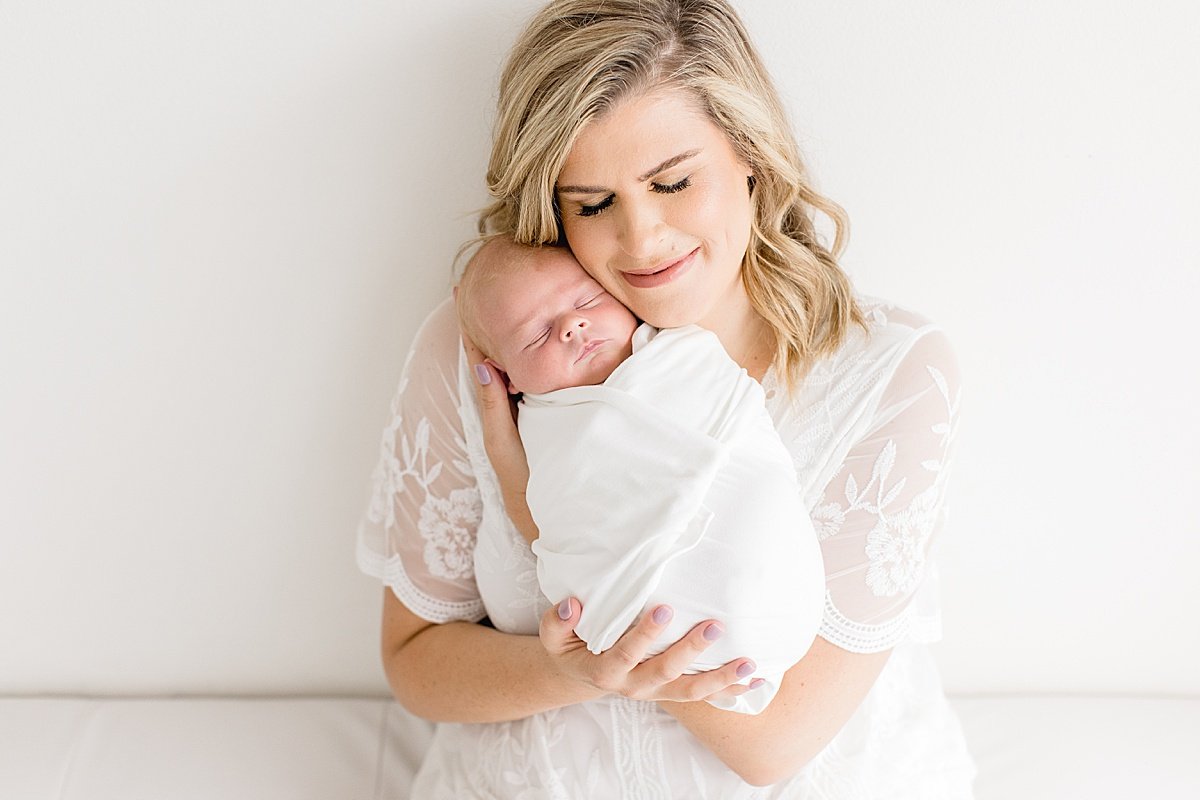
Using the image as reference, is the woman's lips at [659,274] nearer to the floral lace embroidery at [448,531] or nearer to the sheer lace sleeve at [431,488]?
the sheer lace sleeve at [431,488]

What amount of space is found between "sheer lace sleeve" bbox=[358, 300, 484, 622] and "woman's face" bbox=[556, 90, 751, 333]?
31 centimetres

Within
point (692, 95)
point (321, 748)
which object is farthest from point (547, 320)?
point (321, 748)

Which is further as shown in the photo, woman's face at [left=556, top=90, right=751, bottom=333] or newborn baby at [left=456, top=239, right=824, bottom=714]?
woman's face at [left=556, top=90, right=751, bottom=333]

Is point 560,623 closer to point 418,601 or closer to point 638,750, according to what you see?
point 638,750

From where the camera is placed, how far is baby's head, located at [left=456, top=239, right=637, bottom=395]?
4.27ft

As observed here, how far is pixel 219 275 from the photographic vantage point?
1688 millimetres

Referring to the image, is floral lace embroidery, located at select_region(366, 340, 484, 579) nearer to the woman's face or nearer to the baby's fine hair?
the baby's fine hair

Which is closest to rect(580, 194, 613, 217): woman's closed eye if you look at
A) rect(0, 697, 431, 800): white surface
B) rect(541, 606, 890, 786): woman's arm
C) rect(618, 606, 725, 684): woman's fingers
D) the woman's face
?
the woman's face

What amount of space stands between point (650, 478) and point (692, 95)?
496 millimetres

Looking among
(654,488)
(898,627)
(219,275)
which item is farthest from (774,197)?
(219,275)

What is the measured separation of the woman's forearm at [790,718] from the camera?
134 cm

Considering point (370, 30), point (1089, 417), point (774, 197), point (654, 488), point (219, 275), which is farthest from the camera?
point (1089, 417)

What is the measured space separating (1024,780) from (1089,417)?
25.2 inches

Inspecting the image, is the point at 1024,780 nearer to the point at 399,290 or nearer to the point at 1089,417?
the point at 1089,417
